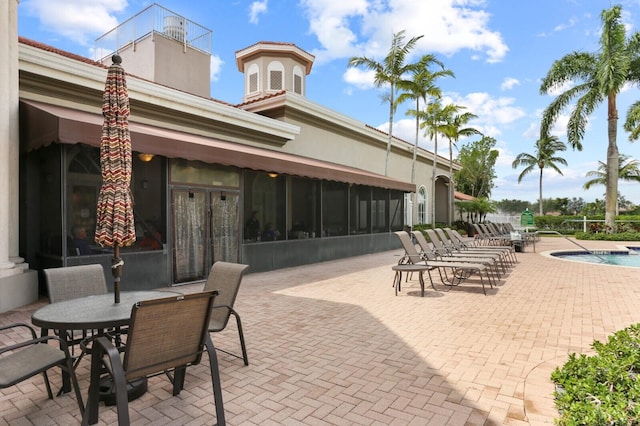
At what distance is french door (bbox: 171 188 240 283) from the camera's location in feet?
28.8

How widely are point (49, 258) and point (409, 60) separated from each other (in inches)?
654

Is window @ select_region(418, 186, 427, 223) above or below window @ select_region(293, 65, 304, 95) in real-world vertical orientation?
below

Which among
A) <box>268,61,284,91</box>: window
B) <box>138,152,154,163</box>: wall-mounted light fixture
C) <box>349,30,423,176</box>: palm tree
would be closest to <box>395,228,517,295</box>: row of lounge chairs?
<box>138,152,154,163</box>: wall-mounted light fixture

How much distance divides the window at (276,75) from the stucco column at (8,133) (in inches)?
528

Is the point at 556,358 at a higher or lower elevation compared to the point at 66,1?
lower

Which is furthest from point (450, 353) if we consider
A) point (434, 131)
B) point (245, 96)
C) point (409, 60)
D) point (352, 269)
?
point (434, 131)

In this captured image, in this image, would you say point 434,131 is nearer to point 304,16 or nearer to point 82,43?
point 304,16

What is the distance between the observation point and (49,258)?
24.1 feet

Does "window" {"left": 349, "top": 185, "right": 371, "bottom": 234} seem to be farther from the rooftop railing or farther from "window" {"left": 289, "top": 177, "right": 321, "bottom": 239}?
the rooftop railing

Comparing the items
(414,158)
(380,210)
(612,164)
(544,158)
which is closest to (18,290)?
(380,210)

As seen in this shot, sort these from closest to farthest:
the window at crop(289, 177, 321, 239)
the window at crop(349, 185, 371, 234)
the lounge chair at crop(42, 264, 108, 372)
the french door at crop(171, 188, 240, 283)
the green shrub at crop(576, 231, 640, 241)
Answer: the lounge chair at crop(42, 264, 108, 372)
the french door at crop(171, 188, 240, 283)
the window at crop(289, 177, 321, 239)
the window at crop(349, 185, 371, 234)
the green shrub at crop(576, 231, 640, 241)

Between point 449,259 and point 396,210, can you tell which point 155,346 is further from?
point 396,210

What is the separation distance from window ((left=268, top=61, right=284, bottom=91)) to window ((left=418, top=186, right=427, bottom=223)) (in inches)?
476

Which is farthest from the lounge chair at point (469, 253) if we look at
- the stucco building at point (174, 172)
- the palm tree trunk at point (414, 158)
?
the palm tree trunk at point (414, 158)
